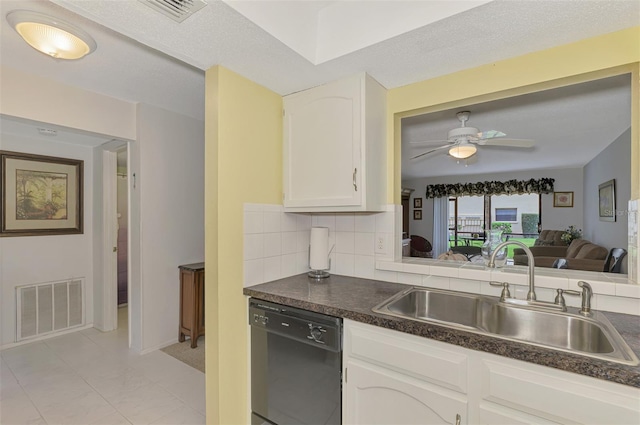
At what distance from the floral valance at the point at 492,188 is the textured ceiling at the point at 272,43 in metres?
5.93

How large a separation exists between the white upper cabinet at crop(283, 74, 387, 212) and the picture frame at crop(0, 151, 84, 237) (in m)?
2.74

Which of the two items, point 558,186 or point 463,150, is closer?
point 463,150

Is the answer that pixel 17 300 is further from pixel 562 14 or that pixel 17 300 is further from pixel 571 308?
pixel 562 14

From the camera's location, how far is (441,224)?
7.64m

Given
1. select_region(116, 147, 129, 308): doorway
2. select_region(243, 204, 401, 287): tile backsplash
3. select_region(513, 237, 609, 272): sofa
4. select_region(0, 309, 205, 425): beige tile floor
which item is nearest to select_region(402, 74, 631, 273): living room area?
select_region(513, 237, 609, 272): sofa

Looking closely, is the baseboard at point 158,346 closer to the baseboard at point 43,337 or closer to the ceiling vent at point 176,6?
the baseboard at point 43,337

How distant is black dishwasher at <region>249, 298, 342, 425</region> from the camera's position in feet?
4.63

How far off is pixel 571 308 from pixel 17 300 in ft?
14.1

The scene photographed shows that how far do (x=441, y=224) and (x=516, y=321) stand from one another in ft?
21.7

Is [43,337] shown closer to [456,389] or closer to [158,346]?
[158,346]

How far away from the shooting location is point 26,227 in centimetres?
292

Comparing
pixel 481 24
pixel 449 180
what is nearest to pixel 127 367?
pixel 481 24

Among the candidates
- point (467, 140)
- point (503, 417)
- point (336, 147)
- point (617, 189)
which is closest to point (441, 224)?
point (617, 189)

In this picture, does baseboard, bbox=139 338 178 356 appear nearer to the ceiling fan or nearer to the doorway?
the doorway
